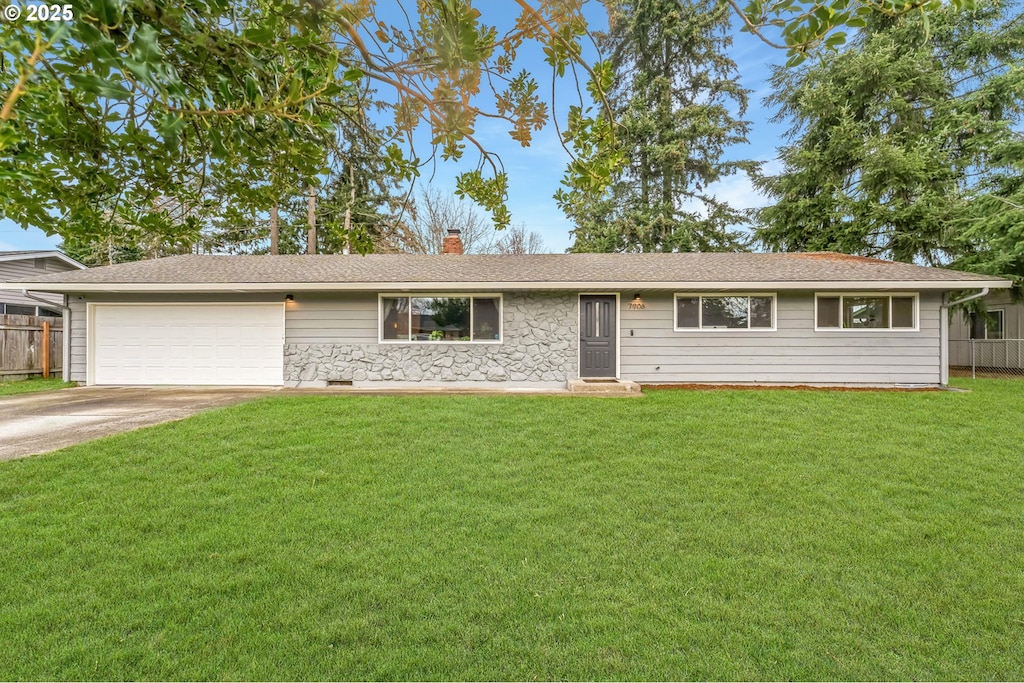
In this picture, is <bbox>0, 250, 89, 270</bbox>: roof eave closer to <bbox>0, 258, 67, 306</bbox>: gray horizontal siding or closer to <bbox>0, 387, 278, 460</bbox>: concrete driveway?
<bbox>0, 258, 67, 306</bbox>: gray horizontal siding

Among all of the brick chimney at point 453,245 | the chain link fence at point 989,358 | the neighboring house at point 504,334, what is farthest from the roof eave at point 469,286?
the chain link fence at point 989,358

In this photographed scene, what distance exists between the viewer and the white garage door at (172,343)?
9.73m

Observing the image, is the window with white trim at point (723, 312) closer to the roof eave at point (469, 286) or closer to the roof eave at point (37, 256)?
the roof eave at point (469, 286)

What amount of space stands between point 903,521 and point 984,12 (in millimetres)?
18356

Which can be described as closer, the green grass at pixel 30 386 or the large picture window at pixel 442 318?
the green grass at pixel 30 386

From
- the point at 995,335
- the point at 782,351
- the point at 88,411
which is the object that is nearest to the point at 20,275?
the point at 88,411

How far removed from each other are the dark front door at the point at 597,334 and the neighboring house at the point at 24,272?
13.9m

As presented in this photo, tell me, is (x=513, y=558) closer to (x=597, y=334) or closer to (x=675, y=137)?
(x=597, y=334)

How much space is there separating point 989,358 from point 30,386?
82.1 ft

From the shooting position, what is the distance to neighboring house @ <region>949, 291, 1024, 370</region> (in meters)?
13.2

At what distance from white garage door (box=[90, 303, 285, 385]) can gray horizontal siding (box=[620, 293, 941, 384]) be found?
315 inches

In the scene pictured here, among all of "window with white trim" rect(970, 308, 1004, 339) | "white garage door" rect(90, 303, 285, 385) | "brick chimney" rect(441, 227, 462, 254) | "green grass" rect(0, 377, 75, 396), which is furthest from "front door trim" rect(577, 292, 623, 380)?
"window with white trim" rect(970, 308, 1004, 339)

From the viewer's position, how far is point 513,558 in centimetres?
281

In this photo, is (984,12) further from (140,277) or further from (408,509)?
(140,277)
